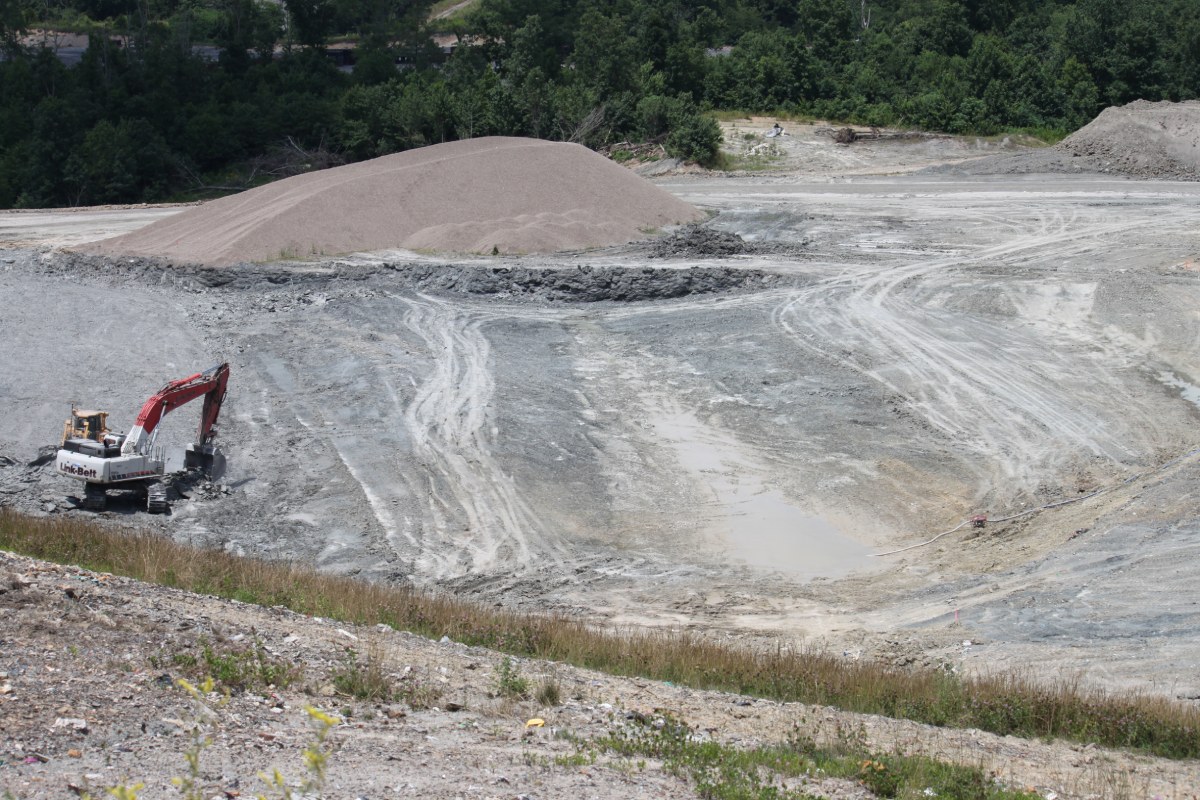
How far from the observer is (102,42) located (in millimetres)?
50000

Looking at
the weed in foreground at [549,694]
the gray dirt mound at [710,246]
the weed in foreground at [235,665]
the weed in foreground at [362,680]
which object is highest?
the gray dirt mound at [710,246]

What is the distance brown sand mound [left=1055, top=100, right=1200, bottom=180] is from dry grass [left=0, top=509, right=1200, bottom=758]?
31.9m

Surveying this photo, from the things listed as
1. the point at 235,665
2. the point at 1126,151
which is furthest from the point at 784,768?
the point at 1126,151

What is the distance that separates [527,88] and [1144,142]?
20982 mm

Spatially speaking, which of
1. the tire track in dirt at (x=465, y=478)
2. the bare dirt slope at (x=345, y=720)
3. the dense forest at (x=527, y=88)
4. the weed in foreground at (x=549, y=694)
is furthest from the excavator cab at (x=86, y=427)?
the dense forest at (x=527, y=88)

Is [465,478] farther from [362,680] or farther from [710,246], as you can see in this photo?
[710,246]

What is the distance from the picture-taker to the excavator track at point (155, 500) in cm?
1518

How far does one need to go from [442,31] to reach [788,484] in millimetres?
55720

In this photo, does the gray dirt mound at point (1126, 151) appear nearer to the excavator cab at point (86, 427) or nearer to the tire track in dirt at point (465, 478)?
the tire track in dirt at point (465, 478)

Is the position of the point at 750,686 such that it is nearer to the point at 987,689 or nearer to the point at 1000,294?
the point at 987,689

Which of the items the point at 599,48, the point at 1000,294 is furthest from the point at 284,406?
the point at 599,48

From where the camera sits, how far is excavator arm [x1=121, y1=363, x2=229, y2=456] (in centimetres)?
1474

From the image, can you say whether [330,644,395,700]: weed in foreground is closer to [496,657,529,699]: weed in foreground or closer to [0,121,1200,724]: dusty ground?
[496,657,529,699]: weed in foreground

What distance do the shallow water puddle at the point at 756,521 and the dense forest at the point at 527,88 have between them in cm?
2622
